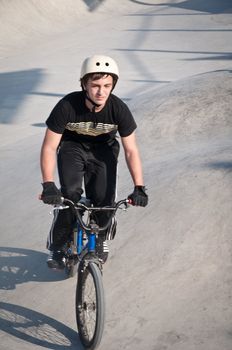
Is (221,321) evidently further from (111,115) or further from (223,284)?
(111,115)

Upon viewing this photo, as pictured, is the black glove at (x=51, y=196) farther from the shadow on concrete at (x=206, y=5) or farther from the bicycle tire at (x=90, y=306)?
the shadow on concrete at (x=206, y=5)

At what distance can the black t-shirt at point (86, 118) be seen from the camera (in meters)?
4.77

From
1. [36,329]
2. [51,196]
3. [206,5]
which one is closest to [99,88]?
[51,196]

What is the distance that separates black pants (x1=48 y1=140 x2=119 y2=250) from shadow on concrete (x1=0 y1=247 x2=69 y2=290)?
2.47ft

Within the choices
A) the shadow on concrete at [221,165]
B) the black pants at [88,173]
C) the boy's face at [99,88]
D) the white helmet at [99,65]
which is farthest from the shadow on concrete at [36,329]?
the shadow on concrete at [221,165]

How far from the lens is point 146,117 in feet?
33.5

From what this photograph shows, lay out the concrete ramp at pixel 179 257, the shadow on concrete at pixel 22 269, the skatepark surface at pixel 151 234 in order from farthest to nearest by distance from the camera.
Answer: the shadow on concrete at pixel 22 269
the skatepark surface at pixel 151 234
the concrete ramp at pixel 179 257

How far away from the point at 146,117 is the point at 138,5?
95.1ft

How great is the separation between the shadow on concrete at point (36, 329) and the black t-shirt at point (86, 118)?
164 centimetres

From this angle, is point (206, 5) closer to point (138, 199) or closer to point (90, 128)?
point (90, 128)

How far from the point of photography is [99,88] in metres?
4.69

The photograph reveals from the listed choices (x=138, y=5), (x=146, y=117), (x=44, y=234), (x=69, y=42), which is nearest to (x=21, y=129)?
(x=146, y=117)

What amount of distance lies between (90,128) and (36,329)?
5.81 feet

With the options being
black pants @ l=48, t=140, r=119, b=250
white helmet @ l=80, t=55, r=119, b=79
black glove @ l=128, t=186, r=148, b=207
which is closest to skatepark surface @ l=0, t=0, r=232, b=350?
black pants @ l=48, t=140, r=119, b=250
